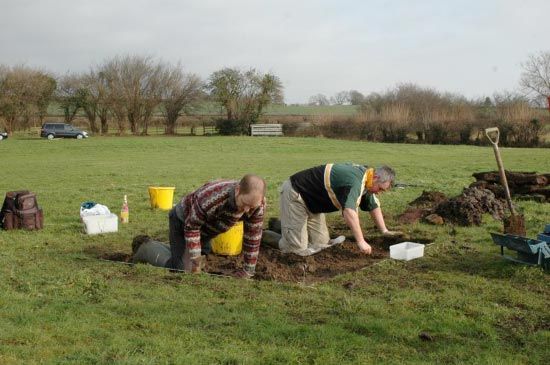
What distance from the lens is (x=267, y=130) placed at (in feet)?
183

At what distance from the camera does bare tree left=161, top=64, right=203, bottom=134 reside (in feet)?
199

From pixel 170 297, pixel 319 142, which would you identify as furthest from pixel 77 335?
pixel 319 142

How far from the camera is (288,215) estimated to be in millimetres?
8102

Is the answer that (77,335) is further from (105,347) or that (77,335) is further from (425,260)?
(425,260)

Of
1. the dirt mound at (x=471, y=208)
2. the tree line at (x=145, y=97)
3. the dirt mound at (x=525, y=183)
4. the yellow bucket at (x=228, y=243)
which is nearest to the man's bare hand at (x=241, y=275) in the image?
the yellow bucket at (x=228, y=243)

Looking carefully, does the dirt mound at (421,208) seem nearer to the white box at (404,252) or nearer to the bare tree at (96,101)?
the white box at (404,252)

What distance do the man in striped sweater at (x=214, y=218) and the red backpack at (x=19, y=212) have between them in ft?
12.0

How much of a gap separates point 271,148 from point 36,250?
99.1 ft

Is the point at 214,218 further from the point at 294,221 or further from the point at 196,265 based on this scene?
the point at 294,221

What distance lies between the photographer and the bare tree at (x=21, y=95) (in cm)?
5472

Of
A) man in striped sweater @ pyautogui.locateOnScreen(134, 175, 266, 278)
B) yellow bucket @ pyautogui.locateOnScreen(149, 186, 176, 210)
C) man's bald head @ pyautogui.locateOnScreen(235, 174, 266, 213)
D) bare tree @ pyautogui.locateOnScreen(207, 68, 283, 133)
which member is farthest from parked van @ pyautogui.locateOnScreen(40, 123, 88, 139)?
man's bald head @ pyautogui.locateOnScreen(235, 174, 266, 213)

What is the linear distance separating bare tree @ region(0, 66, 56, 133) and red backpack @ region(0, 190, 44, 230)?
4935cm

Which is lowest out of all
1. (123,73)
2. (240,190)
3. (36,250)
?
(36,250)

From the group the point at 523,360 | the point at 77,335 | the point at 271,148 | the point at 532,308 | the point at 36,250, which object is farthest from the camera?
the point at 271,148
